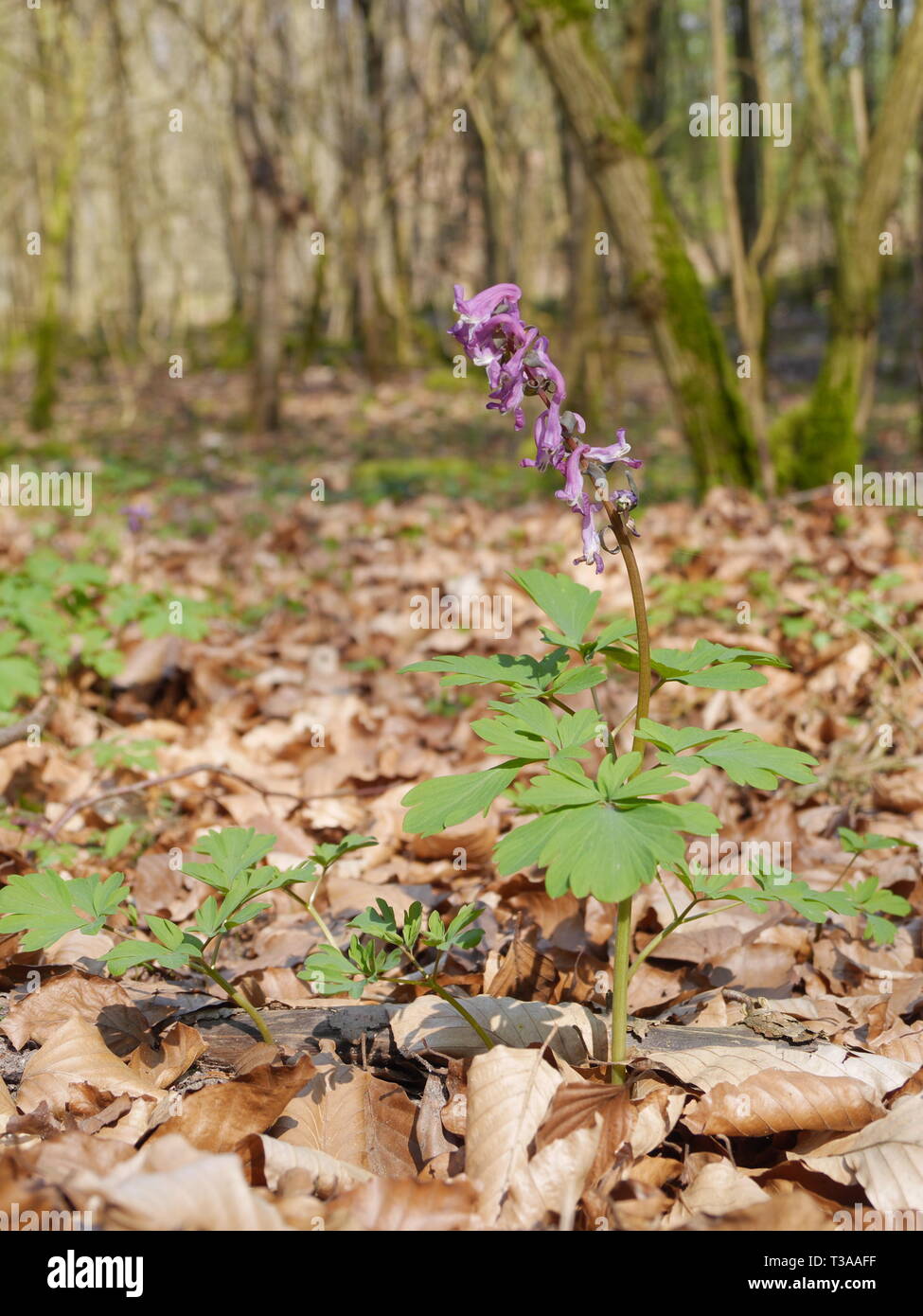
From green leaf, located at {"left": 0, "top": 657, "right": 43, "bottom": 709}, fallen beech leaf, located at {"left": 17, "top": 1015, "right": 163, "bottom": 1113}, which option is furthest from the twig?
fallen beech leaf, located at {"left": 17, "top": 1015, "right": 163, "bottom": 1113}

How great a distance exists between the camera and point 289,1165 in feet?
4.42

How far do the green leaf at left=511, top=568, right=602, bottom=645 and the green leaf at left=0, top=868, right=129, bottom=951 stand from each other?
0.82 meters

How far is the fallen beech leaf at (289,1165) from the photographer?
134 cm

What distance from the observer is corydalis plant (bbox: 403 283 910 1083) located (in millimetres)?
1162

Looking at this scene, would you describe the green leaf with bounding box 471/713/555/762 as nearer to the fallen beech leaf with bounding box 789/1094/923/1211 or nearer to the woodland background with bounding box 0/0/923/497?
the fallen beech leaf with bounding box 789/1094/923/1211

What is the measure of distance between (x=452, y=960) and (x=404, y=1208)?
2.91 ft

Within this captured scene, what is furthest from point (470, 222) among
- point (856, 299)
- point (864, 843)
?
point (864, 843)

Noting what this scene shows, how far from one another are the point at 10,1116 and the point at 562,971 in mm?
1053

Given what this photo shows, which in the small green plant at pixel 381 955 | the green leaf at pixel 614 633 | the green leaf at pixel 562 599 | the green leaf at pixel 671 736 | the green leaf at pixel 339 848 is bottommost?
the small green plant at pixel 381 955

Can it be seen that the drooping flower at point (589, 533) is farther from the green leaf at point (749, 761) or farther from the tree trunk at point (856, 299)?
the tree trunk at point (856, 299)

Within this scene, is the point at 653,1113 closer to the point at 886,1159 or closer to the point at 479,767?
the point at 886,1159

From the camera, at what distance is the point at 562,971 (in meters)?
1.96

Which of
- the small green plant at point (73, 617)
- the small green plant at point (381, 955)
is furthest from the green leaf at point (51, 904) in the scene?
the small green plant at point (73, 617)
